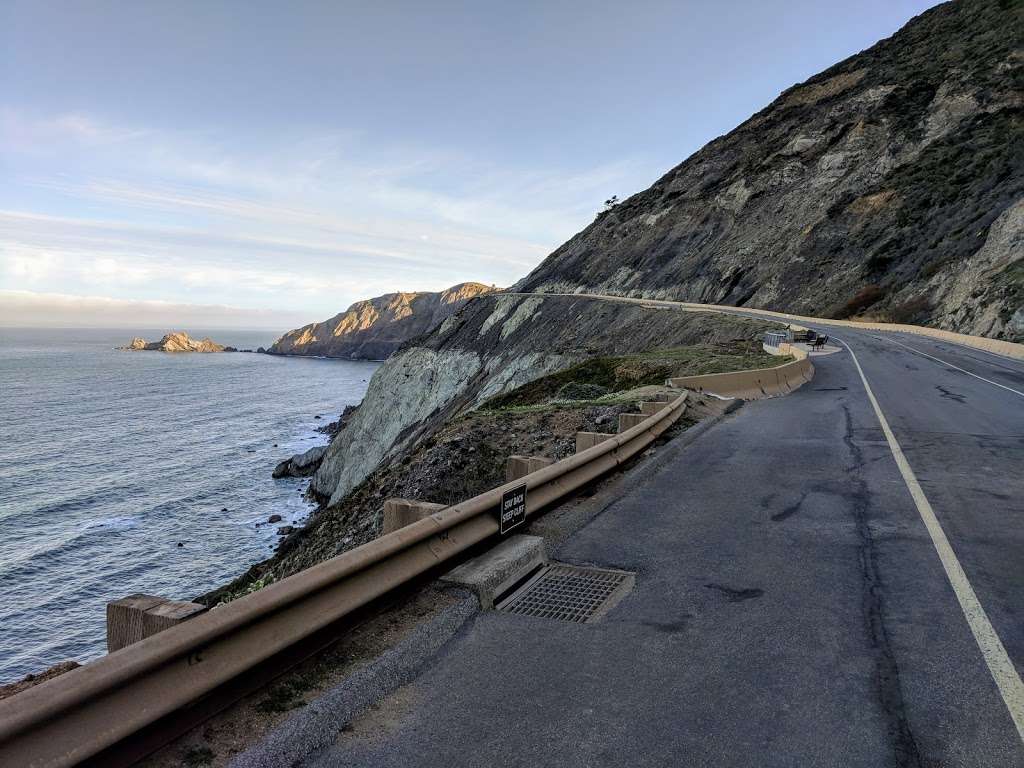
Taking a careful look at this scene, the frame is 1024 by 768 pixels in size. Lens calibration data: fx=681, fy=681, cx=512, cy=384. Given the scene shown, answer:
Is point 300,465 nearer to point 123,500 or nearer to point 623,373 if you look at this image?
point 123,500

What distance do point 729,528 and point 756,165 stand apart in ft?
239

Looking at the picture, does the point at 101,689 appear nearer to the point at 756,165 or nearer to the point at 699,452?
the point at 699,452

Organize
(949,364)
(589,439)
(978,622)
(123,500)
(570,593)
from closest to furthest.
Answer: (978,622) < (570,593) < (589,439) < (949,364) < (123,500)

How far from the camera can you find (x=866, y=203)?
58500 millimetres

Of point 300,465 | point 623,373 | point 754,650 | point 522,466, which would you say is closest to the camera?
point 754,650

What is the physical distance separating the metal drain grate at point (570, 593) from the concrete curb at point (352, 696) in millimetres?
497

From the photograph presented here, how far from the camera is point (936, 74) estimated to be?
66.2m

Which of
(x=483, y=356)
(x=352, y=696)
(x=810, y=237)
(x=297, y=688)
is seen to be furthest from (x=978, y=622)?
(x=810, y=237)

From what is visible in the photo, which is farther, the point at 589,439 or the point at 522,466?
the point at 589,439

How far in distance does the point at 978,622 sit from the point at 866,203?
207ft

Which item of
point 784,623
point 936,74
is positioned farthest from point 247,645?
point 936,74

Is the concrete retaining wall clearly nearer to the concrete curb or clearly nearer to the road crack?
the road crack

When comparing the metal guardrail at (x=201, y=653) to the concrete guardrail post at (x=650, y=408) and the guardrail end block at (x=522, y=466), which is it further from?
the concrete guardrail post at (x=650, y=408)

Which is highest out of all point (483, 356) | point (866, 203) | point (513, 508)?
point (866, 203)
